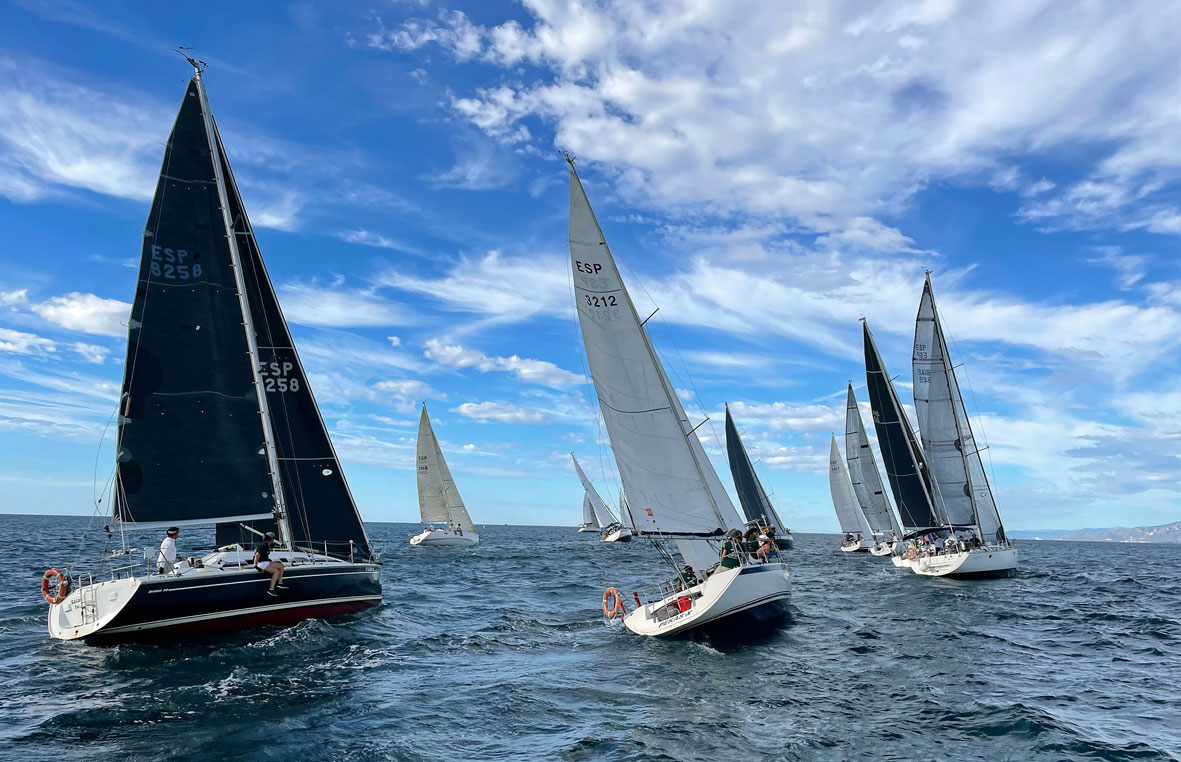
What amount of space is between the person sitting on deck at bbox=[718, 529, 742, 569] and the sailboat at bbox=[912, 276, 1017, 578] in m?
19.2

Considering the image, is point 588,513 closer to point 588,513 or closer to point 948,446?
point 588,513

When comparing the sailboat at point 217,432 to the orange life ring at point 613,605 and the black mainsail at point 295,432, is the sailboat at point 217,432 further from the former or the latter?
the orange life ring at point 613,605

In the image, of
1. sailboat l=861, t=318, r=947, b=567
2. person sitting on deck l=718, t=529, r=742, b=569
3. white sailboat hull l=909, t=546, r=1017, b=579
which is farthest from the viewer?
sailboat l=861, t=318, r=947, b=567

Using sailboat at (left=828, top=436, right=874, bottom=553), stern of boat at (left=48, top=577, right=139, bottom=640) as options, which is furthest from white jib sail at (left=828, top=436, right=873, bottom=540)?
stern of boat at (left=48, top=577, right=139, bottom=640)

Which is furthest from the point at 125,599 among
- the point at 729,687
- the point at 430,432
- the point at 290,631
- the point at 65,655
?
the point at 430,432

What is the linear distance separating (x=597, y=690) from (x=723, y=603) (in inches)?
174

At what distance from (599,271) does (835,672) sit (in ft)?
36.9

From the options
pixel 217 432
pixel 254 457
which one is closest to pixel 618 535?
pixel 254 457

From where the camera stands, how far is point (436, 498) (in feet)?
212

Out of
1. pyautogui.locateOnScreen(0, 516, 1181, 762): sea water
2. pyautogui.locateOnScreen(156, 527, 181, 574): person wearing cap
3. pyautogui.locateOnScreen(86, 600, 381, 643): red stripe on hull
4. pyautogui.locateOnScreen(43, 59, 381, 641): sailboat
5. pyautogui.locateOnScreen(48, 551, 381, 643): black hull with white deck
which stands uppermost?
pyautogui.locateOnScreen(43, 59, 381, 641): sailboat

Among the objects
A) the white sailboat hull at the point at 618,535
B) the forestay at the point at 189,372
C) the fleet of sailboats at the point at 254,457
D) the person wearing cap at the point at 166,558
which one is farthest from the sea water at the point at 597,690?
the white sailboat hull at the point at 618,535

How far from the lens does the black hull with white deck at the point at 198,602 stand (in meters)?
15.5

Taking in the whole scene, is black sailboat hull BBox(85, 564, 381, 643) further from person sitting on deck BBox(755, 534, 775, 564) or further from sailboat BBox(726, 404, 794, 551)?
sailboat BBox(726, 404, 794, 551)

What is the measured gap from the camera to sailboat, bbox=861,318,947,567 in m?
36.7
